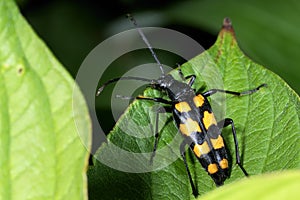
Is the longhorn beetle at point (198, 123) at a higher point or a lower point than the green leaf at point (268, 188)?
lower

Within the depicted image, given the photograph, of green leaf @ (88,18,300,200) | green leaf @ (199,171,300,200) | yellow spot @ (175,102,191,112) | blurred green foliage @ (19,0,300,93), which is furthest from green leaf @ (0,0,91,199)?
blurred green foliage @ (19,0,300,93)

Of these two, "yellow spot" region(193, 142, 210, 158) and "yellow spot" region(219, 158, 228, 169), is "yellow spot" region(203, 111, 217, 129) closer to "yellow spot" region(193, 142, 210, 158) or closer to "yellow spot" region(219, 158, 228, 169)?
"yellow spot" region(193, 142, 210, 158)

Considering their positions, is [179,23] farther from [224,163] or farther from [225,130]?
[224,163]

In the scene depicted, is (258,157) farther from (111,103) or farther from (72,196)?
(111,103)

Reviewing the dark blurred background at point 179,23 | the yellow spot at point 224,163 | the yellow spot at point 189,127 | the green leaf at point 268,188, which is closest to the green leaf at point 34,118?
the green leaf at point 268,188

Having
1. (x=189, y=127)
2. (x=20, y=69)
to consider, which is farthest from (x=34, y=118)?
(x=189, y=127)

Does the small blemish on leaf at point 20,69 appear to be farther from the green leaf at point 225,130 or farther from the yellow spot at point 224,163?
the yellow spot at point 224,163
